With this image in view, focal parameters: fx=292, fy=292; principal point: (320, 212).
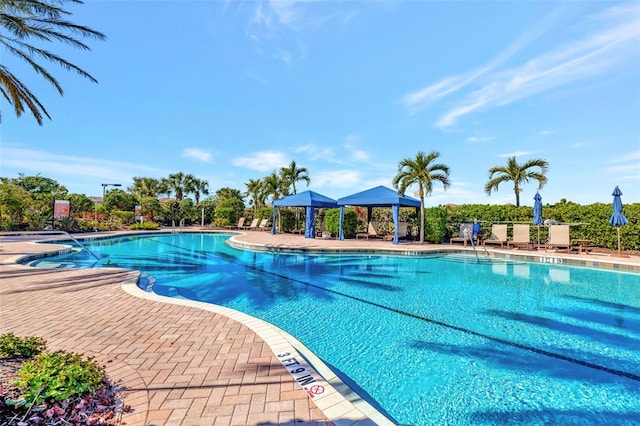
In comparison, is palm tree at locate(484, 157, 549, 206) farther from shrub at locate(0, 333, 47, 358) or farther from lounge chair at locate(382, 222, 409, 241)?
shrub at locate(0, 333, 47, 358)

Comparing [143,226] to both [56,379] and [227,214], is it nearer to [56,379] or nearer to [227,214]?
[227,214]

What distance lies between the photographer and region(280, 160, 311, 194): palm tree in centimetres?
2558

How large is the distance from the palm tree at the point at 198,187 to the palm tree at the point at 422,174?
1222 inches

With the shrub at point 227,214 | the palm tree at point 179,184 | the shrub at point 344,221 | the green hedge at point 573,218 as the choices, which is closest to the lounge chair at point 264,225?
the shrub at point 227,214

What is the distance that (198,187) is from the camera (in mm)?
39531

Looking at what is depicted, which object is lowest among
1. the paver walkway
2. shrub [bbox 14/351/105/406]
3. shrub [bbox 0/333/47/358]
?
the paver walkway

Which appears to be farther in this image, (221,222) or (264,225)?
(221,222)

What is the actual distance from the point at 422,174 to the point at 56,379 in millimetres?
15865

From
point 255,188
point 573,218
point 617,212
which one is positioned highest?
point 255,188

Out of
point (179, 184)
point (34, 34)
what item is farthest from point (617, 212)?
point (179, 184)

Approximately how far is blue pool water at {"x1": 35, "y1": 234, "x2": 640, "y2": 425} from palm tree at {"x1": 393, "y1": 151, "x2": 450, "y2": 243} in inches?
248

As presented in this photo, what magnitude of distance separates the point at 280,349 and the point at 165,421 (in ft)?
4.40

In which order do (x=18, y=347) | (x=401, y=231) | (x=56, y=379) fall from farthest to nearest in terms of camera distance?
(x=401, y=231), (x=18, y=347), (x=56, y=379)

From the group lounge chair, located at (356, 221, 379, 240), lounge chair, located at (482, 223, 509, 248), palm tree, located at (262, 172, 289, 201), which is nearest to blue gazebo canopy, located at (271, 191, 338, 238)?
lounge chair, located at (356, 221, 379, 240)
